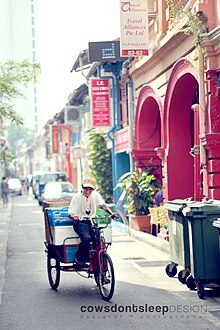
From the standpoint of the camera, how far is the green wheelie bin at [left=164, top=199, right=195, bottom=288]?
1137cm

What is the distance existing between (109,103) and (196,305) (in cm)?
1976

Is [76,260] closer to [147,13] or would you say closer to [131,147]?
[147,13]

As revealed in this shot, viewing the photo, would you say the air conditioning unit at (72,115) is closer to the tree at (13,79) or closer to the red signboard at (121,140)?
the red signboard at (121,140)

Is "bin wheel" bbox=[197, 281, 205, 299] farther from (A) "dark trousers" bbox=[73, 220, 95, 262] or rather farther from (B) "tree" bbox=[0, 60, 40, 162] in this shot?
(B) "tree" bbox=[0, 60, 40, 162]

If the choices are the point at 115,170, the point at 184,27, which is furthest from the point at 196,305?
the point at 115,170

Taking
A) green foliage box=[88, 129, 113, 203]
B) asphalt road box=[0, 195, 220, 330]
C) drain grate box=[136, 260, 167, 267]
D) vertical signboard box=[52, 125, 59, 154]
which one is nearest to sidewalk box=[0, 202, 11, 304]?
asphalt road box=[0, 195, 220, 330]

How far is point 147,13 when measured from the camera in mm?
18859

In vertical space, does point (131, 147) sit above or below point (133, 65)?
below

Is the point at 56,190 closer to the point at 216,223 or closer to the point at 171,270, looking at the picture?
the point at 171,270

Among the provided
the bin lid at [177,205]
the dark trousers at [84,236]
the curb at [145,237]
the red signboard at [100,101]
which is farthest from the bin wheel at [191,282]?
the red signboard at [100,101]

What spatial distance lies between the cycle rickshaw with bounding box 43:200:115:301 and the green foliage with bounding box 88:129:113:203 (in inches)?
732

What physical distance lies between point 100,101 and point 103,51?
11.6 ft

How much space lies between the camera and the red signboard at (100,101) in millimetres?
29609

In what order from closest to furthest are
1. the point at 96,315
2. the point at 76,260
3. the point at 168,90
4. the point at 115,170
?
1. the point at 96,315
2. the point at 76,260
3. the point at 168,90
4. the point at 115,170
